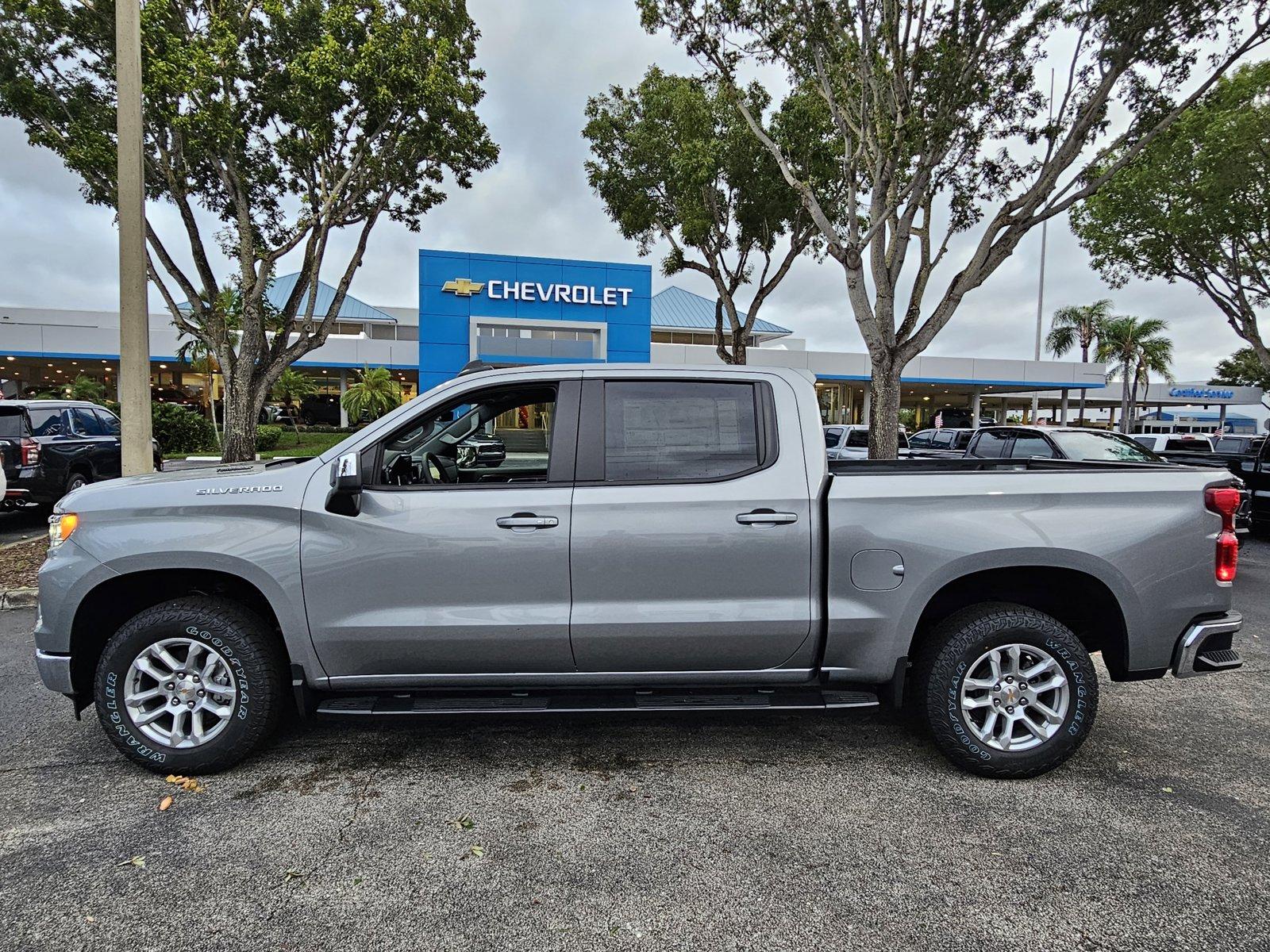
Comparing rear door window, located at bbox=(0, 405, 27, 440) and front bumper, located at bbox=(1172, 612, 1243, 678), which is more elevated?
rear door window, located at bbox=(0, 405, 27, 440)

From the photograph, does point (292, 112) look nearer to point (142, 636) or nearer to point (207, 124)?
point (207, 124)

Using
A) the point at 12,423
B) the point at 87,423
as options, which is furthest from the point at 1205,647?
the point at 87,423

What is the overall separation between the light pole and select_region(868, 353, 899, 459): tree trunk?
9.14 metres

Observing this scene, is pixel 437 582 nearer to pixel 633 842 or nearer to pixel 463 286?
pixel 633 842

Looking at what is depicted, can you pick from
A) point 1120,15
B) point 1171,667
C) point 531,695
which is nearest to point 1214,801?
point 1171,667

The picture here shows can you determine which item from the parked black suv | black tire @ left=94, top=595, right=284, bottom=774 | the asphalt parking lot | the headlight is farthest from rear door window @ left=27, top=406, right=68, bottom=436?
black tire @ left=94, top=595, right=284, bottom=774

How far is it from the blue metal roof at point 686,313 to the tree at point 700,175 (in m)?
29.7

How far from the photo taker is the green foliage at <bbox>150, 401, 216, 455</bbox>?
22.9m

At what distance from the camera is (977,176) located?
37.4 ft

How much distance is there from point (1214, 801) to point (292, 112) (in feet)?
42.7

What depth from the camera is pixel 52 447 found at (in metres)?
9.85

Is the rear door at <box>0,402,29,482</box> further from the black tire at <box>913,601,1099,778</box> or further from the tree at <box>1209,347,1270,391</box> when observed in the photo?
the tree at <box>1209,347,1270,391</box>

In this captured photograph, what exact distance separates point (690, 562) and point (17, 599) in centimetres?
670

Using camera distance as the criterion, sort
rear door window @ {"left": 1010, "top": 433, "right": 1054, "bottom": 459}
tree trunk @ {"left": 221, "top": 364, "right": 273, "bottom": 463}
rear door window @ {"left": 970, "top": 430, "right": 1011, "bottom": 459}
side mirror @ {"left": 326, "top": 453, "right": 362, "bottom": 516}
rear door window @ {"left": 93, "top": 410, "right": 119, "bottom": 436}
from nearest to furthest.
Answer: side mirror @ {"left": 326, "top": 453, "right": 362, "bottom": 516}
rear door window @ {"left": 1010, "top": 433, "right": 1054, "bottom": 459}
rear door window @ {"left": 970, "top": 430, "right": 1011, "bottom": 459}
rear door window @ {"left": 93, "top": 410, "right": 119, "bottom": 436}
tree trunk @ {"left": 221, "top": 364, "right": 273, "bottom": 463}
